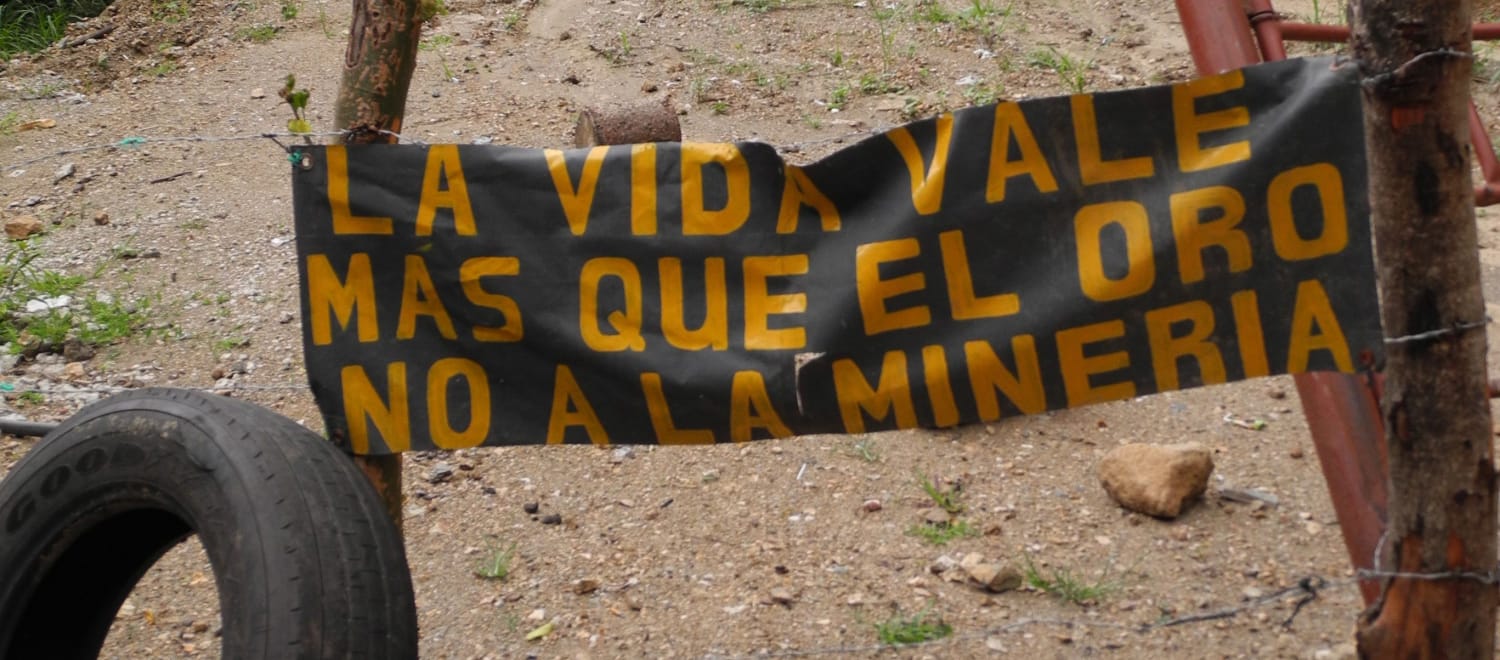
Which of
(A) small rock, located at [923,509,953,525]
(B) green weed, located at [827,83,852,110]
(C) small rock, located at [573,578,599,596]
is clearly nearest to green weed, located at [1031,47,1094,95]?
(B) green weed, located at [827,83,852,110]

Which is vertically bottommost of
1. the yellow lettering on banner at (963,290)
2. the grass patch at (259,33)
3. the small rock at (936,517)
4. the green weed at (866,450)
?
the small rock at (936,517)

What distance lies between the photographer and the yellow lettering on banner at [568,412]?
237 centimetres

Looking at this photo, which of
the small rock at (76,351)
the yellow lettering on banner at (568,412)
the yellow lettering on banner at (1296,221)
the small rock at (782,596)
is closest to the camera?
the yellow lettering on banner at (1296,221)

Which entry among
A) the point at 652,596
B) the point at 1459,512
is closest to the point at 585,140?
the point at 652,596

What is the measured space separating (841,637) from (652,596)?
19.7 inches

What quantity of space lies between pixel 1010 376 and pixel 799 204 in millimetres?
461

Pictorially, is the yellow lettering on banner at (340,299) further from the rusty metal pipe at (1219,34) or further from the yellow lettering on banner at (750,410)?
the rusty metal pipe at (1219,34)

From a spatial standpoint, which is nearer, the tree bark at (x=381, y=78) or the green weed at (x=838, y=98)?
the tree bark at (x=381, y=78)

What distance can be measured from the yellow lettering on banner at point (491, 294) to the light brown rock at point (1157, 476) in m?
1.77

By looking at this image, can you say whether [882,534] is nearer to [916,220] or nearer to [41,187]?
[916,220]

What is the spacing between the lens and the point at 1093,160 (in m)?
2.15

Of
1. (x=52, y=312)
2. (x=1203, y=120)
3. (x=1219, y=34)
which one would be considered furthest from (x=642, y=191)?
(x=52, y=312)

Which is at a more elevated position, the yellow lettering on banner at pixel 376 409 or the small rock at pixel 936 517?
the yellow lettering on banner at pixel 376 409

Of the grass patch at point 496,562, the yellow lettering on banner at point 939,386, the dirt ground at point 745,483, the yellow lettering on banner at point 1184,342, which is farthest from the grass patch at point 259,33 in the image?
the yellow lettering on banner at point 1184,342
